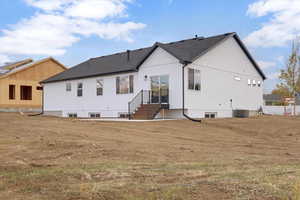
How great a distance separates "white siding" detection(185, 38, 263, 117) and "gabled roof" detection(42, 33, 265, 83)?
48 centimetres

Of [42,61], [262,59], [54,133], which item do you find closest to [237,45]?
[262,59]

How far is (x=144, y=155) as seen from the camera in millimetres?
6820

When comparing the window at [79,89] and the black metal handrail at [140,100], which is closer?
the black metal handrail at [140,100]

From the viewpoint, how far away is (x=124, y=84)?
20484mm

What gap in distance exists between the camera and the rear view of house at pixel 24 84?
3091cm

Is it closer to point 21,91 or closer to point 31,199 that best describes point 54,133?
point 31,199

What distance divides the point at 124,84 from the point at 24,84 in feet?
56.7

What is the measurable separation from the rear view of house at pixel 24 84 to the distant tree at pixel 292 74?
24180 mm

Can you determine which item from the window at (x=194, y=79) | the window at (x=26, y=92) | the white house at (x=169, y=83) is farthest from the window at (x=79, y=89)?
the window at (x=26, y=92)

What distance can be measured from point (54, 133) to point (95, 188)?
19.8 ft

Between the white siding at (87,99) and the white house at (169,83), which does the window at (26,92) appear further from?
the white house at (169,83)

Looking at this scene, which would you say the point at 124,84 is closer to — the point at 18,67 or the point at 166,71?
the point at 166,71

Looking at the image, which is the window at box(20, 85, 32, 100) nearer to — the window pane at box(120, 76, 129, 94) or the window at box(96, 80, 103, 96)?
the window at box(96, 80, 103, 96)

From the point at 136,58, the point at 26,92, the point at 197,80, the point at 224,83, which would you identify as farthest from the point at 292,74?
the point at 26,92
